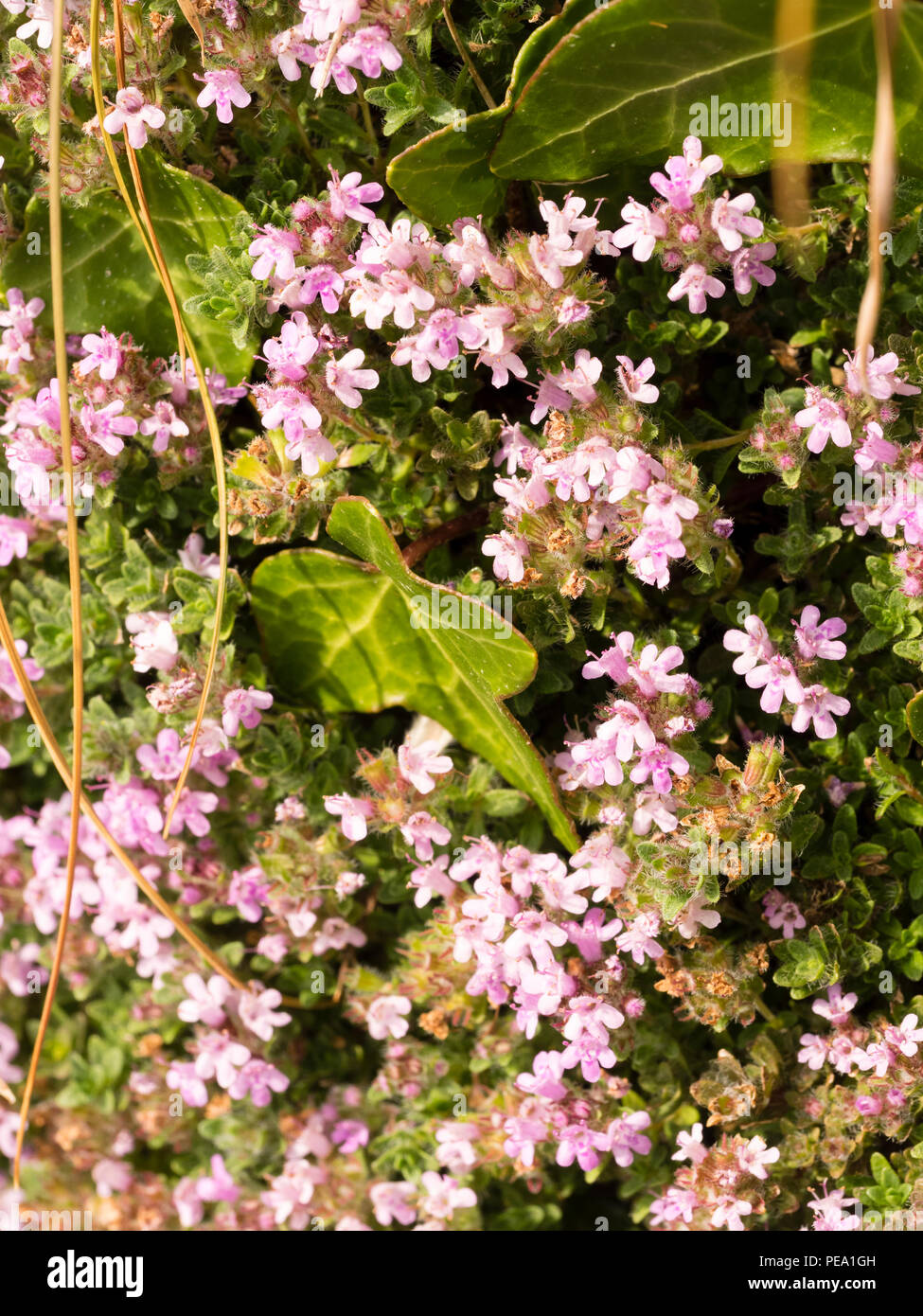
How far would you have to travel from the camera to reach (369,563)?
197 cm

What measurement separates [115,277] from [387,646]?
0.82 meters

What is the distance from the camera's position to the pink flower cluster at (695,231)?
5.63 feet

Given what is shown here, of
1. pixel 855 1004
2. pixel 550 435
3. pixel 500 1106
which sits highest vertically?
pixel 550 435

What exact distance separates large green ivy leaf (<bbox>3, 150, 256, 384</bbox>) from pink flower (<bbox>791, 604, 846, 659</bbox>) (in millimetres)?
1033

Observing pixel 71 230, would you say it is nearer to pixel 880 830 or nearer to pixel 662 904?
pixel 662 904

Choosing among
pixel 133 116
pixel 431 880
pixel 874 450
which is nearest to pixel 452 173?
pixel 133 116

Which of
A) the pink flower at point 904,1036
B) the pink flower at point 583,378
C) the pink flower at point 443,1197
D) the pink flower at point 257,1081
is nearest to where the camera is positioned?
the pink flower at point 583,378

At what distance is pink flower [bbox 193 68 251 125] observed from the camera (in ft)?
5.98

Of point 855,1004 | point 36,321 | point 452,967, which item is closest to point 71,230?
point 36,321

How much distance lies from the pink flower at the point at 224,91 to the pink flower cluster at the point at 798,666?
112 centimetres

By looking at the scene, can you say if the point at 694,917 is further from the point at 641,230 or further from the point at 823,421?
the point at 641,230

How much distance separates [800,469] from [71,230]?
1.33 meters

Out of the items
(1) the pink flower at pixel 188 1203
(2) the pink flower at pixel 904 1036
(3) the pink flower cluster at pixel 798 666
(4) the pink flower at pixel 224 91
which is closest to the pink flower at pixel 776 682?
(3) the pink flower cluster at pixel 798 666

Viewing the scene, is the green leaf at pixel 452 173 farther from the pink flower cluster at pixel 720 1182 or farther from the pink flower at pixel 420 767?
the pink flower cluster at pixel 720 1182
